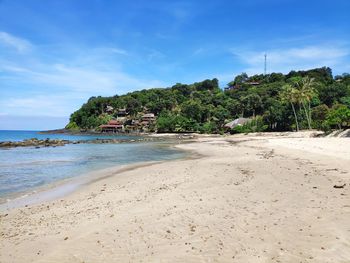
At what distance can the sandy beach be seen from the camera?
630 cm

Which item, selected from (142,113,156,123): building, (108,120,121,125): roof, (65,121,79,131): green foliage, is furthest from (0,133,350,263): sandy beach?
(65,121,79,131): green foliage

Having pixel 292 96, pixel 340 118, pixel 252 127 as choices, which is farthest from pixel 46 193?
pixel 252 127

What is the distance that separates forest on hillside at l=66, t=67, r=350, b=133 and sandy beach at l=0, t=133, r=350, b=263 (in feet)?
162

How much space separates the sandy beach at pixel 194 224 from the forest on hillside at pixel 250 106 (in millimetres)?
49391

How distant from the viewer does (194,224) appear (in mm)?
8016

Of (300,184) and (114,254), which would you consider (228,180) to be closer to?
(300,184)

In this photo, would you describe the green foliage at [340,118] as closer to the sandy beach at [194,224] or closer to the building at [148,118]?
the sandy beach at [194,224]

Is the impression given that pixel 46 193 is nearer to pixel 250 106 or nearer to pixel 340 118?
pixel 340 118

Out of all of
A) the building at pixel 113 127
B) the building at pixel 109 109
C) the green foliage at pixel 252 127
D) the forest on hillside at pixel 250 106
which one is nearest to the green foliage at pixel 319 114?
the forest on hillside at pixel 250 106

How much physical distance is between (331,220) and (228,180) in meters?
6.81

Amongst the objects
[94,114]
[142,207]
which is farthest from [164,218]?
[94,114]

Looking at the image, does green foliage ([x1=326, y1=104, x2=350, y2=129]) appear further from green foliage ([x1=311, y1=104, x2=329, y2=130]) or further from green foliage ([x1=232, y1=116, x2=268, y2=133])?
green foliage ([x1=232, y1=116, x2=268, y2=133])

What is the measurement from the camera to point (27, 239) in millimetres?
7891

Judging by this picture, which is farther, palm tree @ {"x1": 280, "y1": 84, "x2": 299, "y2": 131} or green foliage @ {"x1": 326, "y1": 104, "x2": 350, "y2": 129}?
palm tree @ {"x1": 280, "y1": 84, "x2": 299, "y2": 131}
